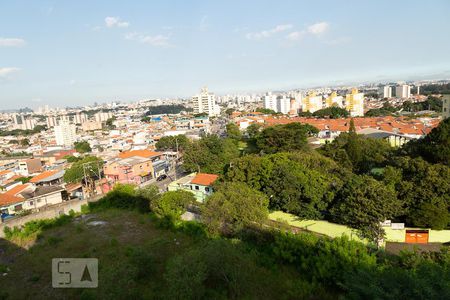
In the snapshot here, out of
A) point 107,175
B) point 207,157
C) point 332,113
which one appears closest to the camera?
point 207,157

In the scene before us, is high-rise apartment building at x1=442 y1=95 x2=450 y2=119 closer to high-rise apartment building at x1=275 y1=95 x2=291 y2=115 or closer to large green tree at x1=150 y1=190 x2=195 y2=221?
large green tree at x1=150 y1=190 x2=195 y2=221

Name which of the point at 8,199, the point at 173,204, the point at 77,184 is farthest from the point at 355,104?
the point at 8,199

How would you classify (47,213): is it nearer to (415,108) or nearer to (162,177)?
(162,177)

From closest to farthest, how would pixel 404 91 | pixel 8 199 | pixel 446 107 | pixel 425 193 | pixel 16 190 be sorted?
1. pixel 425 193
2. pixel 8 199
3. pixel 16 190
4. pixel 446 107
5. pixel 404 91

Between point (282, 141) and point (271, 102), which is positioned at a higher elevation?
point (271, 102)

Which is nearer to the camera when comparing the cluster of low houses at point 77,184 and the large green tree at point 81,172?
the cluster of low houses at point 77,184

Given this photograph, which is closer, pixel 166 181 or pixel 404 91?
pixel 166 181

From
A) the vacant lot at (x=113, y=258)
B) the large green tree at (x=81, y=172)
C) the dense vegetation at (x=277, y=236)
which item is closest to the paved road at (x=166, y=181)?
the large green tree at (x=81, y=172)

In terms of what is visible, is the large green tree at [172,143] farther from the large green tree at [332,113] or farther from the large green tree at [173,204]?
the large green tree at [332,113]

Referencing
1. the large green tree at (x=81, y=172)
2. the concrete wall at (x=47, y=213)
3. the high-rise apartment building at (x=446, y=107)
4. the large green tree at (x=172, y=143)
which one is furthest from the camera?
the large green tree at (x=172, y=143)

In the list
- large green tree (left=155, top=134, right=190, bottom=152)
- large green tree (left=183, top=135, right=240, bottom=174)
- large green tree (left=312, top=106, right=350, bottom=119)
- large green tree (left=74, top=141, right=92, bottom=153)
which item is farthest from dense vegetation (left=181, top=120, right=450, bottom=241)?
large green tree (left=312, top=106, right=350, bottom=119)
